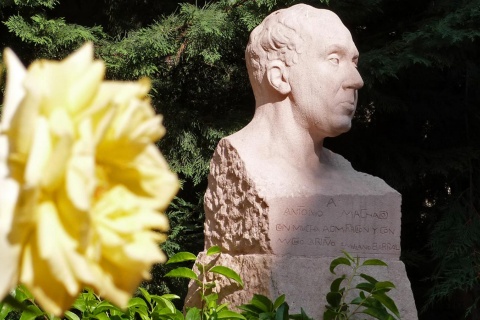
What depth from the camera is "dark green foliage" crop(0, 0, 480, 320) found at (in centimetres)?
583

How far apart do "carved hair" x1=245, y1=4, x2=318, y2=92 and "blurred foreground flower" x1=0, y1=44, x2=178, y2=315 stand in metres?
3.62

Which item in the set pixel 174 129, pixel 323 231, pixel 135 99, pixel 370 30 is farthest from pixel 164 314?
pixel 370 30

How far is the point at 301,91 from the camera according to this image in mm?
4059

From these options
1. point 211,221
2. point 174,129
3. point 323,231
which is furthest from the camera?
point 174,129

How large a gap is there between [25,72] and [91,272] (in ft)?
0.38

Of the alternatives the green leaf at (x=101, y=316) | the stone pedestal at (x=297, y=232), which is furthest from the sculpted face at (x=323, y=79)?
the green leaf at (x=101, y=316)

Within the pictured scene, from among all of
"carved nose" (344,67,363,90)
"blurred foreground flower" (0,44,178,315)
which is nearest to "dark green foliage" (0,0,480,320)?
"carved nose" (344,67,363,90)

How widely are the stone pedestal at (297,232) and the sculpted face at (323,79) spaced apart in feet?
1.00

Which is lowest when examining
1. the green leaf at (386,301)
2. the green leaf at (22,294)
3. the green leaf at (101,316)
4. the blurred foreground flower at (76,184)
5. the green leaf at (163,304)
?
the green leaf at (163,304)

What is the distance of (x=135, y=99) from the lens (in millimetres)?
493

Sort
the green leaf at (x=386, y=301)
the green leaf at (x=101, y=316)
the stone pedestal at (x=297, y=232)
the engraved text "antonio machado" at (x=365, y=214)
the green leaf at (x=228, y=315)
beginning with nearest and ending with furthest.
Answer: the green leaf at (x=101, y=316) → the green leaf at (x=228, y=315) → the green leaf at (x=386, y=301) → the stone pedestal at (x=297, y=232) → the engraved text "antonio machado" at (x=365, y=214)

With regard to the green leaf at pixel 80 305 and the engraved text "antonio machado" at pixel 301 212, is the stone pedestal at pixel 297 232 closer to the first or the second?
the engraved text "antonio machado" at pixel 301 212

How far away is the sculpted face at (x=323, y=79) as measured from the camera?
4043mm

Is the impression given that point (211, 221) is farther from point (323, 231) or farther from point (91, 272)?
point (91, 272)
